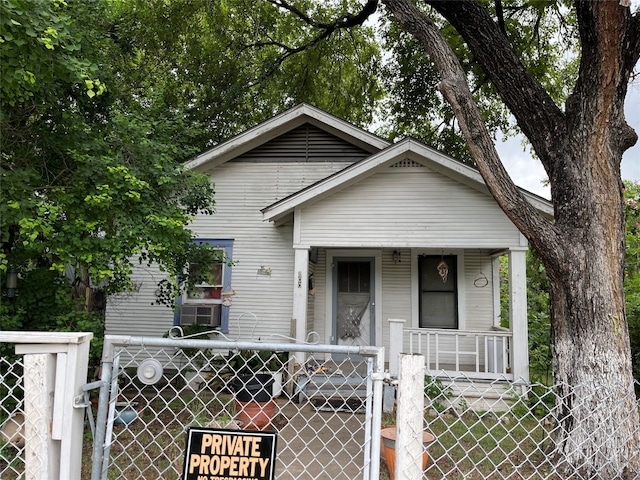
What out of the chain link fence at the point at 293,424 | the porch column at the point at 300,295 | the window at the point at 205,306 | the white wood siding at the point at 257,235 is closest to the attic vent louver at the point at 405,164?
the white wood siding at the point at 257,235

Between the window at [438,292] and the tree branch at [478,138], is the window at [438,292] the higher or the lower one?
the lower one

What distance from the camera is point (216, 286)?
8336 millimetres

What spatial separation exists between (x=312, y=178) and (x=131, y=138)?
4262mm

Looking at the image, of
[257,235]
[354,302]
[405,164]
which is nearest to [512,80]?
[405,164]

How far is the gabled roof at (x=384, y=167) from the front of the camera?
6.74 m

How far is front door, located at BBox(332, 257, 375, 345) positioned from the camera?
28.2 ft

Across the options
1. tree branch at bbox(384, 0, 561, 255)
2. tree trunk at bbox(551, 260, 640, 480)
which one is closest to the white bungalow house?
tree branch at bbox(384, 0, 561, 255)

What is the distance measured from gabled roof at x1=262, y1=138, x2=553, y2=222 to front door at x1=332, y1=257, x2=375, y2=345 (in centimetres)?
217

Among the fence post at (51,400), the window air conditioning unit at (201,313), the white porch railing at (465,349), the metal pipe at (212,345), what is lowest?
→ the white porch railing at (465,349)

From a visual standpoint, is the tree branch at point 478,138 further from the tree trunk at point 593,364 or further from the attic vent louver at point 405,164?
the attic vent louver at point 405,164

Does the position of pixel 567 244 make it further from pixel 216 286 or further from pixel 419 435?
pixel 216 286

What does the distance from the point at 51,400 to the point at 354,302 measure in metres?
7.35

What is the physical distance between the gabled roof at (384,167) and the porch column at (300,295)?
839 millimetres

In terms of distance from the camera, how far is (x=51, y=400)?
156 centimetres
